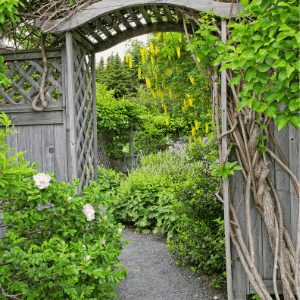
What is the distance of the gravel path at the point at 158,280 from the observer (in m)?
2.75

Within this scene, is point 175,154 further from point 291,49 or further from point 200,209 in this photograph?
point 291,49

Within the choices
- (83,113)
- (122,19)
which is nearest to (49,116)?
(83,113)

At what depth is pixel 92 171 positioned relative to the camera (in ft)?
10.4

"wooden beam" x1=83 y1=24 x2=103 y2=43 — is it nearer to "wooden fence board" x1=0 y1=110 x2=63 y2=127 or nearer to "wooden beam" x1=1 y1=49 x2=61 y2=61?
"wooden beam" x1=1 y1=49 x2=61 y2=61

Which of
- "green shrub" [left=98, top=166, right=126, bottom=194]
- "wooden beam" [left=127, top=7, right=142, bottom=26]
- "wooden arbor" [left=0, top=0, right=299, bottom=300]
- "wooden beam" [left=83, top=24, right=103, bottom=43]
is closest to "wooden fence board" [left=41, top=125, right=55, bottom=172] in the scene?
"wooden arbor" [left=0, top=0, right=299, bottom=300]

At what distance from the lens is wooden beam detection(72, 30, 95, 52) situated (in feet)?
8.48

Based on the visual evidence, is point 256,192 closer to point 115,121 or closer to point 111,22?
point 111,22

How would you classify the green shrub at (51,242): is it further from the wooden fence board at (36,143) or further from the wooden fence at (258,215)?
the wooden fence at (258,215)

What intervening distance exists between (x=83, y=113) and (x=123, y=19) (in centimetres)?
107

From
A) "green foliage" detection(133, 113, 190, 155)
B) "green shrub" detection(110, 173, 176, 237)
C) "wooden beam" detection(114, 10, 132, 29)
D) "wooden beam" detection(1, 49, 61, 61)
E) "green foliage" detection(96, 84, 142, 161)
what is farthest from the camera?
"green foliage" detection(133, 113, 190, 155)

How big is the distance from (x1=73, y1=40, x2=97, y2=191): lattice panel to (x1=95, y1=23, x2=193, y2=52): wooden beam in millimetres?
214

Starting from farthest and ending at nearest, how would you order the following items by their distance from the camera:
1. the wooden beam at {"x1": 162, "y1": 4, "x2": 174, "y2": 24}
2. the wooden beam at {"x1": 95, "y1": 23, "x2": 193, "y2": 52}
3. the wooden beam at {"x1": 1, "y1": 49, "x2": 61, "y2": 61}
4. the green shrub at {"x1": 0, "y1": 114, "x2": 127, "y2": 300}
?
→ the wooden beam at {"x1": 95, "y1": 23, "x2": 193, "y2": 52} → the wooden beam at {"x1": 1, "y1": 49, "x2": 61, "y2": 61} → the wooden beam at {"x1": 162, "y1": 4, "x2": 174, "y2": 24} → the green shrub at {"x1": 0, "y1": 114, "x2": 127, "y2": 300}

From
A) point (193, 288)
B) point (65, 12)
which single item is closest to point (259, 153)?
point (193, 288)

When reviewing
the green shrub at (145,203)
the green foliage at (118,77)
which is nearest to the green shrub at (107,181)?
the green shrub at (145,203)
